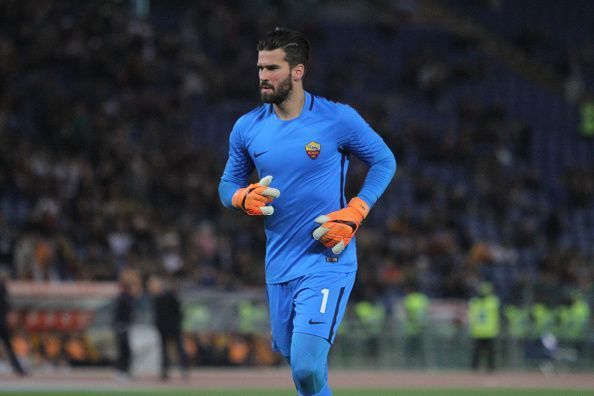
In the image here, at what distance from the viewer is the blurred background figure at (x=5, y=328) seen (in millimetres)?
19234

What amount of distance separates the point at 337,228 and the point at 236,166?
0.86 metres

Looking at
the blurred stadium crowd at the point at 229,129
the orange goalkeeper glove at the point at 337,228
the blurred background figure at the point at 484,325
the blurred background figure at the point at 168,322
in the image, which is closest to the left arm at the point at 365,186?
the orange goalkeeper glove at the point at 337,228

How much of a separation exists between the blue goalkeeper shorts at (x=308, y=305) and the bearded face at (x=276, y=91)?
1.05 m

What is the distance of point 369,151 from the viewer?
716 cm

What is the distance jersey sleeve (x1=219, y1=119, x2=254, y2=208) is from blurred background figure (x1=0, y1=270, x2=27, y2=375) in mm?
12818

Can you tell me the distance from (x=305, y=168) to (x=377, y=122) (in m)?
21.7

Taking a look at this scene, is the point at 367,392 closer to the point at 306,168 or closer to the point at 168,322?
the point at 168,322

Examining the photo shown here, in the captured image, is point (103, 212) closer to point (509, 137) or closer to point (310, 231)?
point (509, 137)

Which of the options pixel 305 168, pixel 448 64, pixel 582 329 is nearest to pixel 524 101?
pixel 448 64

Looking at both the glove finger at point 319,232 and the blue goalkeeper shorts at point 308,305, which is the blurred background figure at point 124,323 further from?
the glove finger at point 319,232

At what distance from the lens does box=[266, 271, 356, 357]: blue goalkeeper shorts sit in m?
6.82

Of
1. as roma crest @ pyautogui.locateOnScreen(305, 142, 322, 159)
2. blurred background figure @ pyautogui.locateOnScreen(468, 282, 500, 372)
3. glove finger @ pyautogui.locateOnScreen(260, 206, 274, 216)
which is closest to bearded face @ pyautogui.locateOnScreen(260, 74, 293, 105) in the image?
as roma crest @ pyautogui.locateOnScreen(305, 142, 322, 159)

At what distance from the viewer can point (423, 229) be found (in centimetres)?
2636

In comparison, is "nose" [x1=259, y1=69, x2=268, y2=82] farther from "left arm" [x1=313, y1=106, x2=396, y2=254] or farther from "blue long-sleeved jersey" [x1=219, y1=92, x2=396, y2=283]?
"left arm" [x1=313, y1=106, x2=396, y2=254]
